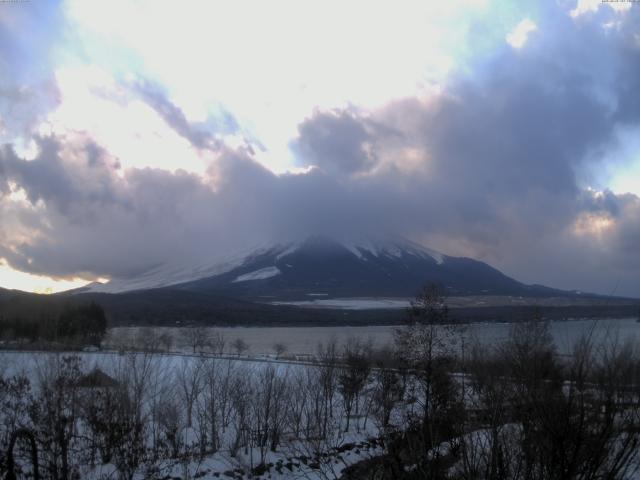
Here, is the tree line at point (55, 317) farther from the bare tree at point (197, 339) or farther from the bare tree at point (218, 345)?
the bare tree at point (218, 345)

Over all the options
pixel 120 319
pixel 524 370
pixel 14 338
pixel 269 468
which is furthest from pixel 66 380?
pixel 120 319

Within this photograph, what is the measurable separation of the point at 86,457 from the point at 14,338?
43.6 m

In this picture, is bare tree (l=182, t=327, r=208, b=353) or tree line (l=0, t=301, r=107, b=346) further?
bare tree (l=182, t=327, r=208, b=353)

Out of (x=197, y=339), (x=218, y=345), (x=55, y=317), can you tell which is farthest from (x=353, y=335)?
(x=55, y=317)

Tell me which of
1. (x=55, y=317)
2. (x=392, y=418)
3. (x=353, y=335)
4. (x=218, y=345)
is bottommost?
(x=353, y=335)

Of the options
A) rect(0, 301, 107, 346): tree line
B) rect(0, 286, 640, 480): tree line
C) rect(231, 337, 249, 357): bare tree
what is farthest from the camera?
rect(231, 337, 249, 357): bare tree

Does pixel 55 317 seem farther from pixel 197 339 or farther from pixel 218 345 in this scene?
pixel 197 339

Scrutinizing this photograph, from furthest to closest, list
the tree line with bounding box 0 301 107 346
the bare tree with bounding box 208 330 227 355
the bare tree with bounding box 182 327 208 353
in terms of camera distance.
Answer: the bare tree with bounding box 182 327 208 353 < the tree line with bounding box 0 301 107 346 < the bare tree with bounding box 208 330 227 355

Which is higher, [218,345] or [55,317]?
[55,317]

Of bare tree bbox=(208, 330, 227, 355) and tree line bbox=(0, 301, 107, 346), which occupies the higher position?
tree line bbox=(0, 301, 107, 346)

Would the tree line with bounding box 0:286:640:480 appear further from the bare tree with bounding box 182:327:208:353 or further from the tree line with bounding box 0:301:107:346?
the bare tree with bounding box 182:327:208:353

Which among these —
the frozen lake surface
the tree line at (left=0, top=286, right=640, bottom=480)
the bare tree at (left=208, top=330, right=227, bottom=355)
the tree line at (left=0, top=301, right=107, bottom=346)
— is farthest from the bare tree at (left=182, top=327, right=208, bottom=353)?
the tree line at (left=0, top=286, right=640, bottom=480)

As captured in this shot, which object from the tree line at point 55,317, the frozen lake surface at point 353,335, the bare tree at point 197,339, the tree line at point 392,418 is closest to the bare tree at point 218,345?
the bare tree at point 197,339

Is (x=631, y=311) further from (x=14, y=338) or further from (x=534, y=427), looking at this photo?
(x=534, y=427)
